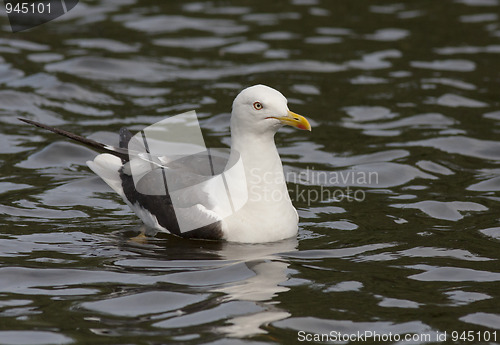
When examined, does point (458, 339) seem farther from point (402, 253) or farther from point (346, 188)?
point (346, 188)

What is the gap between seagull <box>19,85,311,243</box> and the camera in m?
9.10

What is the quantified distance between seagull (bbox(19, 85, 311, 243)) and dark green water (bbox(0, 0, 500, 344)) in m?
0.16

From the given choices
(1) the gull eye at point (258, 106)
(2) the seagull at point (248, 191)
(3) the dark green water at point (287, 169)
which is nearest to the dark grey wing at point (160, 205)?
(2) the seagull at point (248, 191)

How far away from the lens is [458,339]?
279 inches

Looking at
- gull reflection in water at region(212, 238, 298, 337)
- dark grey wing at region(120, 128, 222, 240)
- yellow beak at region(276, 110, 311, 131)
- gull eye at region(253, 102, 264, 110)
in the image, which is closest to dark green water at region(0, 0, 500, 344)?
gull reflection in water at region(212, 238, 298, 337)

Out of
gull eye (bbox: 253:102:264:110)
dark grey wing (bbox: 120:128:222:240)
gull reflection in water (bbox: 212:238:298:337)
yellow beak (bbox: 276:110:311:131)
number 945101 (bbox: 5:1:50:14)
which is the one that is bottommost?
gull reflection in water (bbox: 212:238:298:337)

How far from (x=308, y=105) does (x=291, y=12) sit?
4597 millimetres

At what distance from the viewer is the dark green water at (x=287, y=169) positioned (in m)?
7.51

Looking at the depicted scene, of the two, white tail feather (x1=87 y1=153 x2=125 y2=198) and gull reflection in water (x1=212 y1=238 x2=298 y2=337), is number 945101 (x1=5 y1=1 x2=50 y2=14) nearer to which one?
white tail feather (x1=87 y1=153 x2=125 y2=198)

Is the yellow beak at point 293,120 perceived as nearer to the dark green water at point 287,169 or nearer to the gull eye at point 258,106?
the gull eye at point 258,106

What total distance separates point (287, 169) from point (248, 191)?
2906 mm

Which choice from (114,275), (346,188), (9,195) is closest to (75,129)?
(9,195)

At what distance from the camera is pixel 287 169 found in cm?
1216

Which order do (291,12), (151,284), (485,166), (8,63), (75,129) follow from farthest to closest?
(291,12), (8,63), (75,129), (485,166), (151,284)
